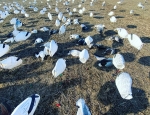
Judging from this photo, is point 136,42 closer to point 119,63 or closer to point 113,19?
point 119,63

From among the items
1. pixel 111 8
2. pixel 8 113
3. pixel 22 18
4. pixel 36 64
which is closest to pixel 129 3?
pixel 111 8

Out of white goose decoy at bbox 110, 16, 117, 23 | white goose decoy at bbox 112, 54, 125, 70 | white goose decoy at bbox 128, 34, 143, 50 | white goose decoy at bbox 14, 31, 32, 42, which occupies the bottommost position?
white goose decoy at bbox 110, 16, 117, 23

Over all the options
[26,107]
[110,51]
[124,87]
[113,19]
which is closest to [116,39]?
[110,51]

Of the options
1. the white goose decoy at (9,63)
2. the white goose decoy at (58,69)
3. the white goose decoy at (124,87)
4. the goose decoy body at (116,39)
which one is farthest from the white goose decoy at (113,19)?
the white goose decoy at (9,63)

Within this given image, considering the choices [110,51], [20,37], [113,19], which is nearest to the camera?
[110,51]

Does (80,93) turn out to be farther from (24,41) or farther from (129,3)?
(129,3)

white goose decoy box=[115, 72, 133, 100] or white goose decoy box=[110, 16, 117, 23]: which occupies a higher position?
white goose decoy box=[115, 72, 133, 100]

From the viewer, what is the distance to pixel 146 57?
14.2 m

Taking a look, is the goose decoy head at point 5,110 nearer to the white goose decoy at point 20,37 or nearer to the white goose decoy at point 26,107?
the white goose decoy at point 26,107

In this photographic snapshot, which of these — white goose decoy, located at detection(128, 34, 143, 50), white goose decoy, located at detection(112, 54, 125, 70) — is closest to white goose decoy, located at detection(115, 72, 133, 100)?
white goose decoy, located at detection(112, 54, 125, 70)

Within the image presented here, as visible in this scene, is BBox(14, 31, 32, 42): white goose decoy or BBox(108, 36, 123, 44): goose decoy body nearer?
BBox(14, 31, 32, 42): white goose decoy

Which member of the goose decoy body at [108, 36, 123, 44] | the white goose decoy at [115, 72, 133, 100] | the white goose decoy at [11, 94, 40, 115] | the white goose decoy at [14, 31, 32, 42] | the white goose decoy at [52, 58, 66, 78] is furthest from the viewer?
the goose decoy body at [108, 36, 123, 44]

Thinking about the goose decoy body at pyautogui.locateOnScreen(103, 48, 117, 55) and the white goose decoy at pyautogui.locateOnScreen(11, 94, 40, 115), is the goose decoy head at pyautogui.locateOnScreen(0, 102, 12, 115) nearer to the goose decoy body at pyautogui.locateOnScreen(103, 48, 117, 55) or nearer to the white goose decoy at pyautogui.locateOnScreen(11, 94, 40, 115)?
the white goose decoy at pyautogui.locateOnScreen(11, 94, 40, 115)

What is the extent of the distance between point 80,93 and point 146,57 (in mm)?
6266
